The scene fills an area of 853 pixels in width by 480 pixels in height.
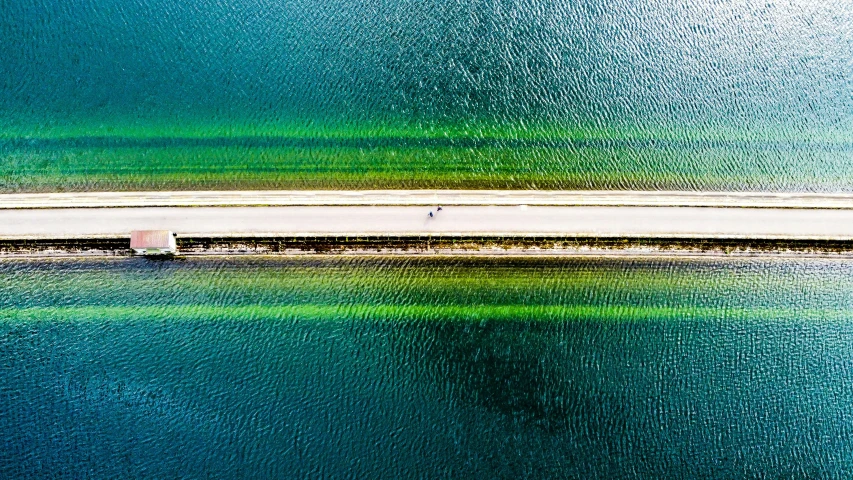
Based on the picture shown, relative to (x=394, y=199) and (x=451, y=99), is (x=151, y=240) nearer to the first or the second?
(x=394, y=199)

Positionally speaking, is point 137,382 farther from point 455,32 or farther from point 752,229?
point 752,229

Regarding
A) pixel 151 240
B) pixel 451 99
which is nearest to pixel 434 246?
pixel 451 99

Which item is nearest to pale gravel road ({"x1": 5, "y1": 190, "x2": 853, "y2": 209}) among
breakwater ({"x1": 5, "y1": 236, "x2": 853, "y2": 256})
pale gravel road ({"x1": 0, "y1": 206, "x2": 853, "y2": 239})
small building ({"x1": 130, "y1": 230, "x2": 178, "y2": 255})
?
pale gravel road ({"x1": 0, "y1": 206, "x2": 853, "y2": 239})

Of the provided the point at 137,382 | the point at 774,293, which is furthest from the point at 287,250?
the point at 774,293

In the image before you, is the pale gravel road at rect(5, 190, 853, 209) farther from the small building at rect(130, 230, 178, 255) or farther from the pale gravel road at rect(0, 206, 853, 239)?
the small building at rect(130, 230, 178, 255)

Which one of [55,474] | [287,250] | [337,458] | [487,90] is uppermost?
[487,90]

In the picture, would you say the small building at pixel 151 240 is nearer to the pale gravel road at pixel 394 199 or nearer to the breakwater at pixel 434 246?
the breakwater at pixel 434 246

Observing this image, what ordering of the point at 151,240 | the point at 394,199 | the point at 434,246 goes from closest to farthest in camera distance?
the point at 151,240 < the point at 434,246 < the point at 394,199
